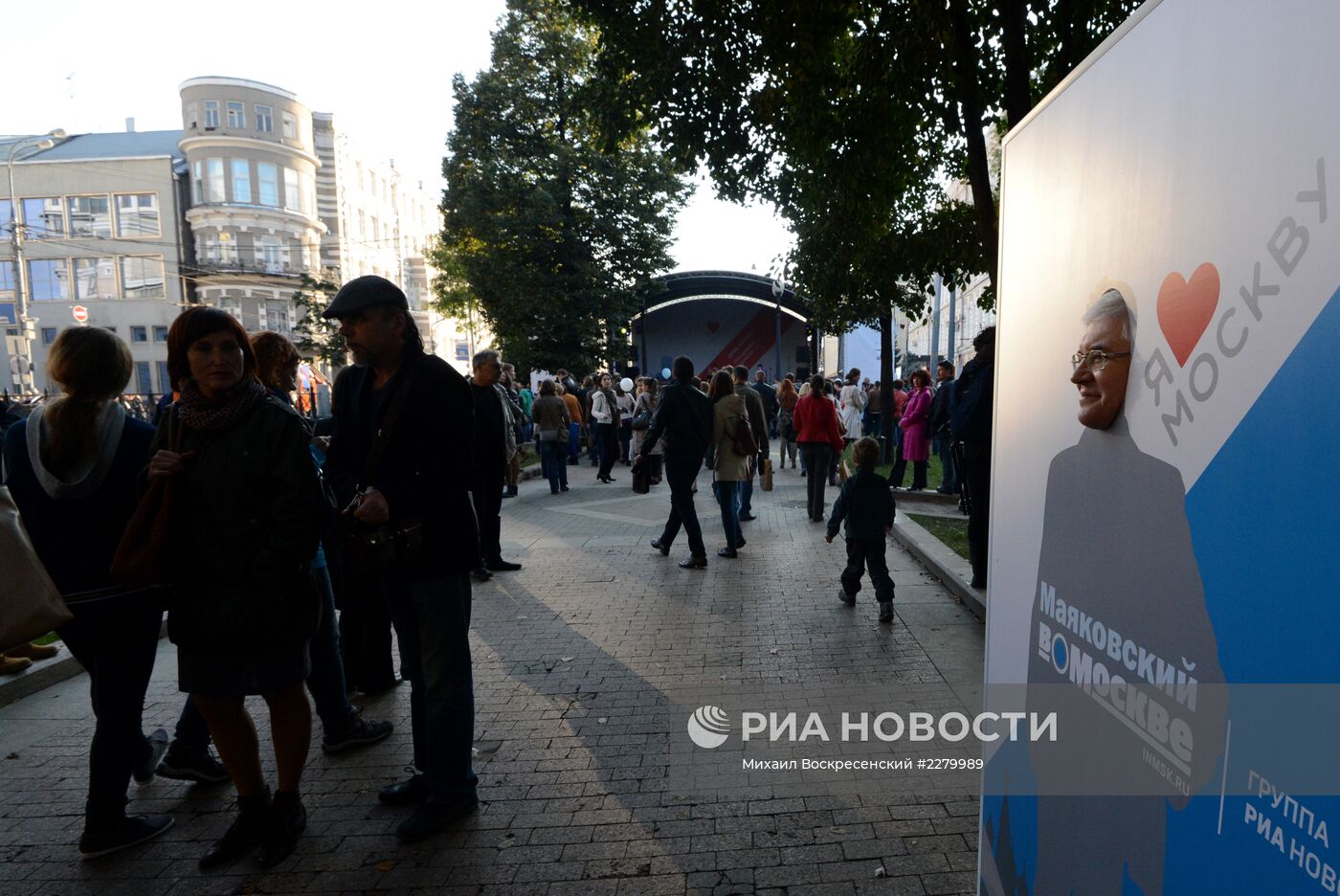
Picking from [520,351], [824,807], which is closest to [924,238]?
[824,807]

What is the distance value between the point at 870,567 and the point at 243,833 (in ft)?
14.8

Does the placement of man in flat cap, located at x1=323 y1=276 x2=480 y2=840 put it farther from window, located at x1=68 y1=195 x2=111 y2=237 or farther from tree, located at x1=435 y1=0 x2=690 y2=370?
window, located at x1=68 y1=195 x2=111 y2=237

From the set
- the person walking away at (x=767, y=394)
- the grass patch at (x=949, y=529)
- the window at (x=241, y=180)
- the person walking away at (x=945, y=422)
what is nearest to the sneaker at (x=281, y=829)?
the grass patch at (x=949, y=529)

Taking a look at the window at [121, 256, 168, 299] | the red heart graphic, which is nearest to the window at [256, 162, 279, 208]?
the window at [121, 256, 168, 299]

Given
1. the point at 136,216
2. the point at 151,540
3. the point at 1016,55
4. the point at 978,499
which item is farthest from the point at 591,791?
the point at 136,216

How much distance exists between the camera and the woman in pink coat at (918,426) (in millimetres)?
12531

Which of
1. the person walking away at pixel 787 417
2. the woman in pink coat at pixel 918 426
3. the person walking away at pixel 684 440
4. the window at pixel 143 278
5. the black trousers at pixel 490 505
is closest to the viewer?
the black trousers at pixel 490 505

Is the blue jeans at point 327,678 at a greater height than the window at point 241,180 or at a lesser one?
lesser

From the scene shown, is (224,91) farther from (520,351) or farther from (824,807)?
(824,807)

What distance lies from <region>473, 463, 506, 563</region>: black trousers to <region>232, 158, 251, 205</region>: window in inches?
1981

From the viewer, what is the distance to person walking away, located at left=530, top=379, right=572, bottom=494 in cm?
1378

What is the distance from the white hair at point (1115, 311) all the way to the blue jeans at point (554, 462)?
1275 centimetres

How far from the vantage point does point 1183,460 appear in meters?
1.41

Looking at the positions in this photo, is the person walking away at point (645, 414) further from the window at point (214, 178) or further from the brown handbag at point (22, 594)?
the window at point (214, 178)
